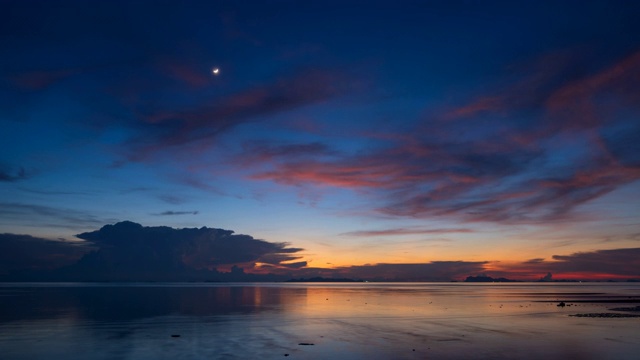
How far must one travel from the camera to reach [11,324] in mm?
48625

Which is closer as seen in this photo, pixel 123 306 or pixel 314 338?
pixel 314 338

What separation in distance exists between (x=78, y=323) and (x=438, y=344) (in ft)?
123

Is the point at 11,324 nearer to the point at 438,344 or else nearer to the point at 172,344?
the point at 172,344

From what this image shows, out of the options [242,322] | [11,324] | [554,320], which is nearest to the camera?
[11,324]

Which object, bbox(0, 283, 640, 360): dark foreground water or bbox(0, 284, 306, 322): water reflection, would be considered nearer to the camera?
bbox(0, 283, 640, 360): dark foreground water

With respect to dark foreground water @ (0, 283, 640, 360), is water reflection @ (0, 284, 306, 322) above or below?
above

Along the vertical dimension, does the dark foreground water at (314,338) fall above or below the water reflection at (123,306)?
below

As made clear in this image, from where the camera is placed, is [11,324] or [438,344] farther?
[11,324]

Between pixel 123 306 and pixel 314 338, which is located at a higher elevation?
pixel 123 306

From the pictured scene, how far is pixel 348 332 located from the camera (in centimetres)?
4503

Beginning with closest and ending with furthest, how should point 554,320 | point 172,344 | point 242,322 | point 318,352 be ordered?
point 318,352 < point 172,344 < point 242,322 < point 554,320

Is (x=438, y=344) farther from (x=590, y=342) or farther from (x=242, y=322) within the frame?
(x=242, y=322)

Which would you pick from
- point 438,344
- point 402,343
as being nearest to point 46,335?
point 402,343

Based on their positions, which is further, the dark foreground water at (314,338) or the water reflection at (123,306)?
the water reflection at (123,306)
